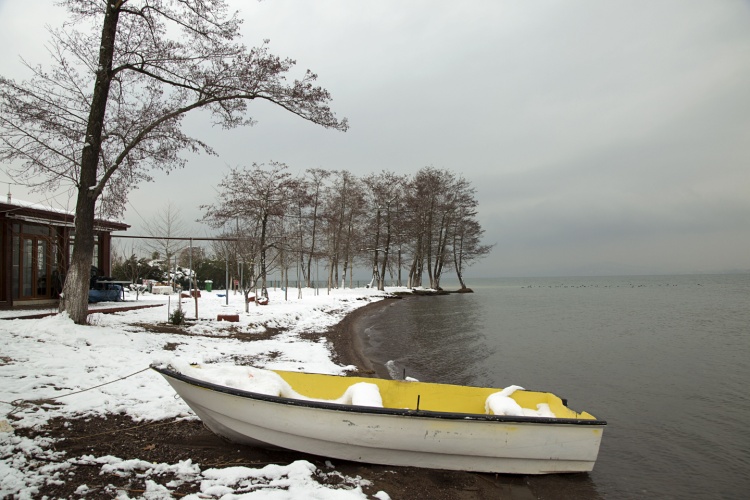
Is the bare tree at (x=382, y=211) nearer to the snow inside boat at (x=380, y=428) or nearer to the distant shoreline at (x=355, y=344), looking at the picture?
the distant shoreline at (x=355, y=344)

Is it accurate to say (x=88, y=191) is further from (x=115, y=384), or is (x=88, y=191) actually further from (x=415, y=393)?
(x=415, y=393)

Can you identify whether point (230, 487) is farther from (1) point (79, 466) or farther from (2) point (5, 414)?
(2) point (5, 414)

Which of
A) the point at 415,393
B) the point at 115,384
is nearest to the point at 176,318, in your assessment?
the point at 115,384

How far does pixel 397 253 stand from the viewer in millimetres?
56344

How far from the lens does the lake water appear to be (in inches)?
250

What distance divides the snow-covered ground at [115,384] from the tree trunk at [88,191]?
609mm

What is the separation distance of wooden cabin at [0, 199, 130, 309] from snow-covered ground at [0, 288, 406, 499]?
2.51 m

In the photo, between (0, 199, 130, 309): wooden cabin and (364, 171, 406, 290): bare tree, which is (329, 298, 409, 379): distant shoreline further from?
(364, 171, 406, 290): bare tree

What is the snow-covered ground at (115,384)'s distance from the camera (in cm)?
443

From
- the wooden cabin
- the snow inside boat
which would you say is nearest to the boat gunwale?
the snow inside boat

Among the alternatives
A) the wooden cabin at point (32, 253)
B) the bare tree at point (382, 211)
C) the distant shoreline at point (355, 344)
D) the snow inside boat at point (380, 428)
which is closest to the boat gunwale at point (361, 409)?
the snow inside boat at point (380, 428)

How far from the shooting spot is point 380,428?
198 inches

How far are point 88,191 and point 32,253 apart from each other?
22.6 ft

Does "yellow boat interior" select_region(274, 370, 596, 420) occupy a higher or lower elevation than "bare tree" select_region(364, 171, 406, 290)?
lower
